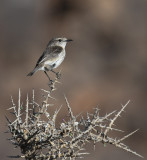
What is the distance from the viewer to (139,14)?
72.5ft

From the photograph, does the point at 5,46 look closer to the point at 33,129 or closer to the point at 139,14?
the point at 139,14

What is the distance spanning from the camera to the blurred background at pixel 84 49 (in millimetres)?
19922

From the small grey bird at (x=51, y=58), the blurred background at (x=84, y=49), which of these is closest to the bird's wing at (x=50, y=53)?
the small grey bird at (x=51, y=58)

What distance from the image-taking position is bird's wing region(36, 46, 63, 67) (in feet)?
27.0

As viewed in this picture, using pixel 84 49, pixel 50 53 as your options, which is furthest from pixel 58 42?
pixel 84 49

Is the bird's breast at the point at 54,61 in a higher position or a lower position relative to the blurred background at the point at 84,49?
lower

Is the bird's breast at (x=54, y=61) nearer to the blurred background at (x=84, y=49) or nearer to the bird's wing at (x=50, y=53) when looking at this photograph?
the bird's wing at (x=50, y=53)

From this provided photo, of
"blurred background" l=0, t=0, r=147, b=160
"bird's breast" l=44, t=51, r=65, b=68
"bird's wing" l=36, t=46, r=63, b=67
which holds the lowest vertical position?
"bird's breast" l=44, t=51, r=65, b=68

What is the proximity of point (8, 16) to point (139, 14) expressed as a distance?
17.6 feet

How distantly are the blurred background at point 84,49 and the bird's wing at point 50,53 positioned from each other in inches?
398

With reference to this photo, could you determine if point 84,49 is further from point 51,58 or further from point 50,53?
point 51,58

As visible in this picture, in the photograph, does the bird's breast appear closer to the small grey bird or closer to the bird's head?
the small grey bird

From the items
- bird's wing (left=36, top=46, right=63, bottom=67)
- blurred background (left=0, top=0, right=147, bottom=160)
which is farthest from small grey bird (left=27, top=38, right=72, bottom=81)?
blurred background (left=0, top=0, right=147, bottom=160)

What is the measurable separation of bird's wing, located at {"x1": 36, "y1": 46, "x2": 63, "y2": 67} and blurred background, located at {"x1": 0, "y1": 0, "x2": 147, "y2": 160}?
33.2 ft
